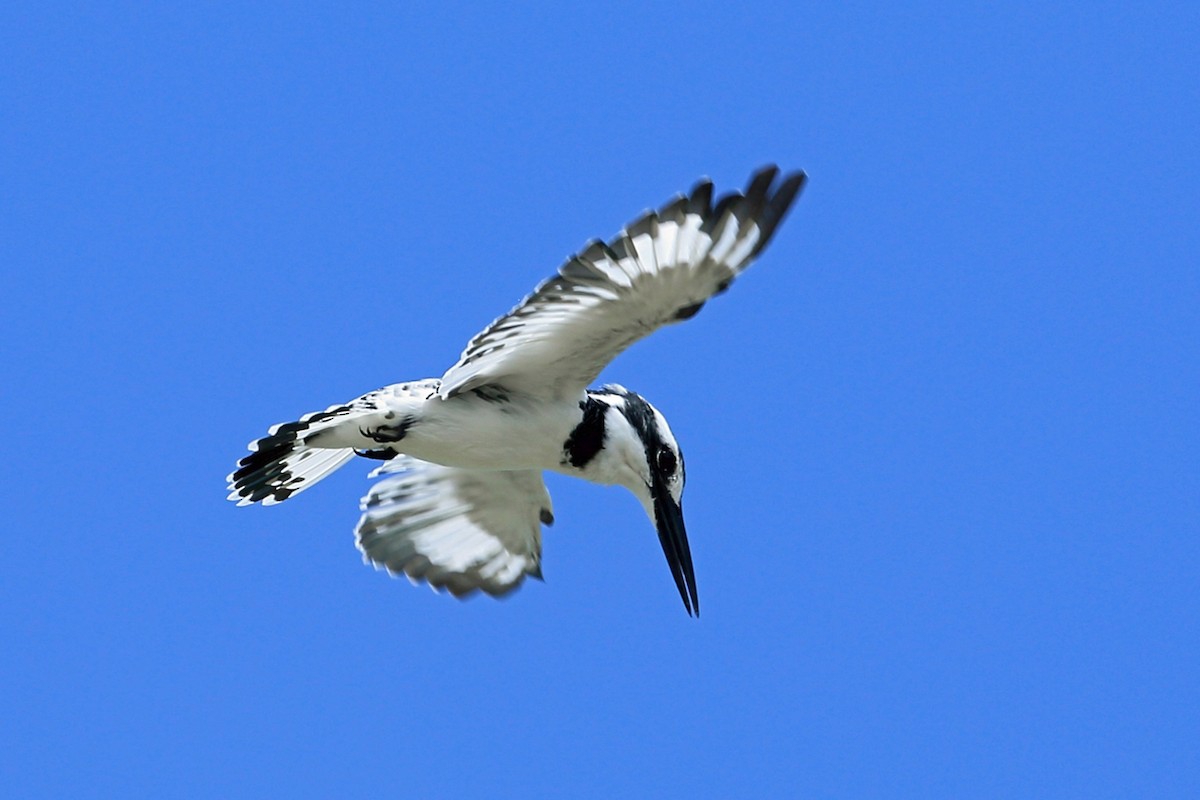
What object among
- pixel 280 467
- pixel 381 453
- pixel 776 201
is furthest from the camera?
pixel 280 467

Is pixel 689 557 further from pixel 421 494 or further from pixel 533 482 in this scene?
pixel 421 494

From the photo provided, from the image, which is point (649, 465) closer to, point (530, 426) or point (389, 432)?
point (530, 426)

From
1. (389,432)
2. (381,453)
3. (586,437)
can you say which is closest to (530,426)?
(586,437)

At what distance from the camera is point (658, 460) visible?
652cm

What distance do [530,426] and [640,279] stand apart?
1.09 meters

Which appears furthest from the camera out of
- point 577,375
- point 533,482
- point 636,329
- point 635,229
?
point 533,482

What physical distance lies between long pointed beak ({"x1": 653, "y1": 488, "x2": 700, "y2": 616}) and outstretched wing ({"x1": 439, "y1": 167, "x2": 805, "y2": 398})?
98 cm

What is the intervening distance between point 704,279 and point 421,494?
3.02m

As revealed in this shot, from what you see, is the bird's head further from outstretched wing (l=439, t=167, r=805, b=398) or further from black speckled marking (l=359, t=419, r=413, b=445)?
black speckled marking (l=359, t=419, r=413, b=445)

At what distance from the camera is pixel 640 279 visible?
526cm

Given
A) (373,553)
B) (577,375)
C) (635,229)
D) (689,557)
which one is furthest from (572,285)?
(373,553)

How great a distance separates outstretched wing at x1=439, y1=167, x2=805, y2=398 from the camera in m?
5.13

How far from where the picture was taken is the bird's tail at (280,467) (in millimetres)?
6500

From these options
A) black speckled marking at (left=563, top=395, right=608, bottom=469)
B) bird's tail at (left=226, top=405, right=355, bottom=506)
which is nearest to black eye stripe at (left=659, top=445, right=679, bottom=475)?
black speckled marking at (left=563, top=395, right=608, bottom=469)
